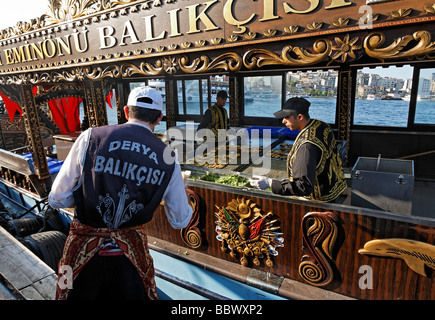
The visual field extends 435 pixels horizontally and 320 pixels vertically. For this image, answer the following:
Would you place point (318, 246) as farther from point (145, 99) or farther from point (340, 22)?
point (145, 99)

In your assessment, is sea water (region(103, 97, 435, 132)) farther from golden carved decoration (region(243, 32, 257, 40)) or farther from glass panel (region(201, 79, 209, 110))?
golden carved decoration (region(243, 32, 257, 40))

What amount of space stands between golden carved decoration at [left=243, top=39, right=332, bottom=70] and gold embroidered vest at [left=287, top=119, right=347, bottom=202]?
62 centimetres

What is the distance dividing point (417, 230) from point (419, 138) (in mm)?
5208

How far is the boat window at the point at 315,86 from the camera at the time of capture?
965 centimetres

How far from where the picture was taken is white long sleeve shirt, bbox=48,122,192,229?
5.60 feet

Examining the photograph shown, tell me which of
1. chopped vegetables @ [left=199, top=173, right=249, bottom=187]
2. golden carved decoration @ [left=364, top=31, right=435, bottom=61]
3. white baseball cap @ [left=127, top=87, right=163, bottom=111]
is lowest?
chopped vegetables @ [left=199, top=173, right=249, bottom=187]

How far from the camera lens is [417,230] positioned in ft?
7.59

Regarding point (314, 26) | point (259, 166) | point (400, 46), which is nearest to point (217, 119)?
point (259, 166)

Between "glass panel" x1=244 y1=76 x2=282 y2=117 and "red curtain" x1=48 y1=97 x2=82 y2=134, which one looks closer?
"glass panel" x1=244 y1=76 x2=282 y2=117

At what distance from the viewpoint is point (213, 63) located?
2646 mm

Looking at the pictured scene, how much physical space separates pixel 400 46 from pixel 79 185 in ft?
7.68

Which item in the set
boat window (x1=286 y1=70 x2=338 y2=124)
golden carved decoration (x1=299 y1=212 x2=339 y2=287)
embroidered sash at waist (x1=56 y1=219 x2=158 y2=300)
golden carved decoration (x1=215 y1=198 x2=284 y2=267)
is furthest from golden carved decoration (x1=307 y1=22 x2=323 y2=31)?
boat window (x1=286 y1=70 x2=338 y2=124)
